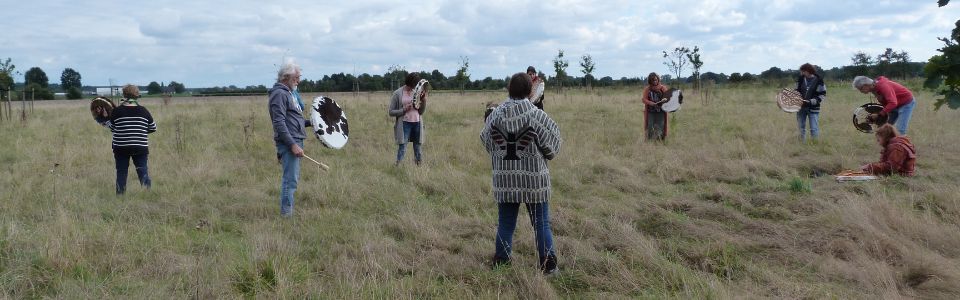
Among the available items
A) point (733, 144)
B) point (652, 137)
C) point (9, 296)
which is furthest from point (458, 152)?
point (9, 296)

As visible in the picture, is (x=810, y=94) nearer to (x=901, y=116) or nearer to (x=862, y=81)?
(x=862, y=81)

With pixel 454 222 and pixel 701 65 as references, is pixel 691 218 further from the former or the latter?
pixel 701 65

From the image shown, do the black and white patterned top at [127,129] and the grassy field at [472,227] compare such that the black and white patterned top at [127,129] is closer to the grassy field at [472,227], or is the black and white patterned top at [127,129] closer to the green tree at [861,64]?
the grassy field at [472,227]

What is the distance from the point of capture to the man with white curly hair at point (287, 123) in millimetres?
5945

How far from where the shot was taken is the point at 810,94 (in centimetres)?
1077

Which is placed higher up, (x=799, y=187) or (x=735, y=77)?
(x=735, y=77)

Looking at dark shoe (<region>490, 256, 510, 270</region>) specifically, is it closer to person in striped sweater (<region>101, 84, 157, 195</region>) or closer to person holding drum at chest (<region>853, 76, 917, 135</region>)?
person in striped sweater (<region>101, 84, 157, 195</region>)

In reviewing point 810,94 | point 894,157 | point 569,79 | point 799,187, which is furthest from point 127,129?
point 569,79

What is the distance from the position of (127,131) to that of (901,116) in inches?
409

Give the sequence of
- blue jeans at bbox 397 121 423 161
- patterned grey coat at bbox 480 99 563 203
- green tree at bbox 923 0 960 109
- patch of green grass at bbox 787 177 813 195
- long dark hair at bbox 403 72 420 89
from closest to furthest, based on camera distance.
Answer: green tree at bbox 923 0 960 109
patterned grey coat at bbox 480 99 563 203
patch of green grass at bbox 787 177 813 195
long dark hair at bbox 403 72 420 89
blue jeans at bbox 397 121 423 161

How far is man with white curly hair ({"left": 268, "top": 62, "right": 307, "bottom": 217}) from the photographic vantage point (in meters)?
5.95

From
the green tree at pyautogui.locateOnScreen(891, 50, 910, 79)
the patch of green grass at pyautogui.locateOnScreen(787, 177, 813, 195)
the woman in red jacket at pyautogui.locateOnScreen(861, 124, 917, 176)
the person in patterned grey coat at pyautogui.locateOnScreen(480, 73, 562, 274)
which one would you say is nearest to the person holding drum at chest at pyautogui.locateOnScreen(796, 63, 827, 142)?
the woman in red jacket at pyautogui.locateOnScreen(861, 124, 917, 176)

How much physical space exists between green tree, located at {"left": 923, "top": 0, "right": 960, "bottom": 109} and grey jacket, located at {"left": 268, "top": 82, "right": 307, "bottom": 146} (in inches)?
190

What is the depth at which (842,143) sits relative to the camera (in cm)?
1089
